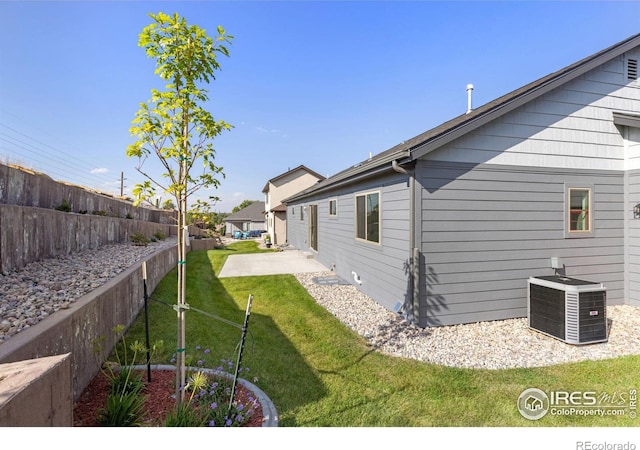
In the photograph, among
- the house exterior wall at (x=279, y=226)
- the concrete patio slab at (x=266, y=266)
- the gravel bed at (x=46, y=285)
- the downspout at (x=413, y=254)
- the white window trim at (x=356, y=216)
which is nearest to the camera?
the gravel bed at (x=46, y=285)

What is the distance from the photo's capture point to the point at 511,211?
5.27 meters

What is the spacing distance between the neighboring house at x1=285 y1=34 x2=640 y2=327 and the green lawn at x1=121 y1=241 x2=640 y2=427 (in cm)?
149

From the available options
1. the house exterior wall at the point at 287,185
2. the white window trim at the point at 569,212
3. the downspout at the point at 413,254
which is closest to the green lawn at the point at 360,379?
the downspout at the point at 413,254

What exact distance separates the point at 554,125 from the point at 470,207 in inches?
93.3

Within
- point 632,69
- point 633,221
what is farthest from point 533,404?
point 632,69

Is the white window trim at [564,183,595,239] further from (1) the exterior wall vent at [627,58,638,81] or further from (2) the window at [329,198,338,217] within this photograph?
(2) the window at [329,198,338,217]

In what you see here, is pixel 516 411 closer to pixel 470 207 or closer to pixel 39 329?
pixel 470 207

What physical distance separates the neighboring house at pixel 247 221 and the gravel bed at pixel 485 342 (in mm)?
35543

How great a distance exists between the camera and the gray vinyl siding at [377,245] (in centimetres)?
521

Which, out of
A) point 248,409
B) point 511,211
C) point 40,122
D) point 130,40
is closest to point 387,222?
point 511,211

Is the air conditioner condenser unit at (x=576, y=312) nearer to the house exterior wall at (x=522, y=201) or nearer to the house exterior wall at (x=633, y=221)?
the house exterior wall at (x=522, y=201)
